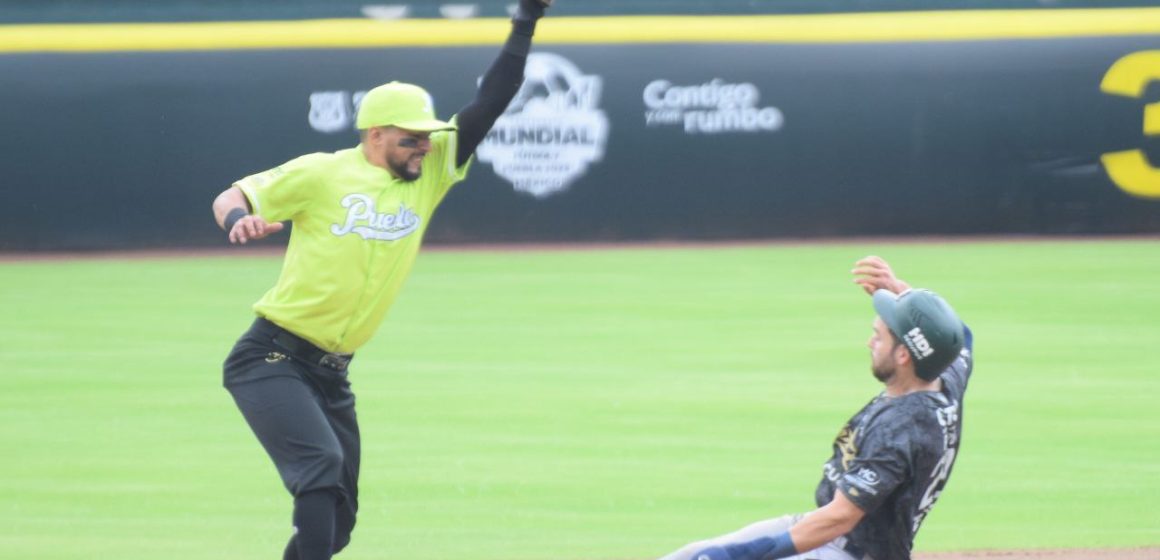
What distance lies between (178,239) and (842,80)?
21.0 ft

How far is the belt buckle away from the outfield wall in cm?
1063

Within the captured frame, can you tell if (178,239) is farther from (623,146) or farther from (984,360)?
(984,360)

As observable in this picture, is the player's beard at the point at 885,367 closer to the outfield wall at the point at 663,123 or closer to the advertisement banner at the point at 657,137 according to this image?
the advertisement banner at the point at 657,137

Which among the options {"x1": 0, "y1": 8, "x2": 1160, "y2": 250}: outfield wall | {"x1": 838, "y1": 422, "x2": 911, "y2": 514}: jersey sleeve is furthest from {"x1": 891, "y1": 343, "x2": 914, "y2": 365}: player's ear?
{"x1": 0, "y1": 8, "x2": 1160, "y2": 250}: outfield wall

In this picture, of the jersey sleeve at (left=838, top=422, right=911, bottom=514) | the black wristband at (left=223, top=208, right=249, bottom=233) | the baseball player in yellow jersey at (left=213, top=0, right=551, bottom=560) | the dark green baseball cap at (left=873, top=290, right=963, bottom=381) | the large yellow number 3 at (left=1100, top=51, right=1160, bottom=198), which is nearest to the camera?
the jersey sleeve at (left=838, top=422, right=911, bottom=514)

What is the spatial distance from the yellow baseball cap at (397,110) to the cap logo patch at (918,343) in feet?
5.62

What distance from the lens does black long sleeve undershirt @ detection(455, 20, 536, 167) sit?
5809 mm

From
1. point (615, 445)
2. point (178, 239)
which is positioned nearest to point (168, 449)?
point (615, 445)

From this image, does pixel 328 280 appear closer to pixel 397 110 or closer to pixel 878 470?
pixel 397 110

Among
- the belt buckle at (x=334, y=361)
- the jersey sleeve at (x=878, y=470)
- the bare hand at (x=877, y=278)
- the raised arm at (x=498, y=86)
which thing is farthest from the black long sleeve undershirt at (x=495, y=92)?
the jersey sleeve at (x=878, y=470)

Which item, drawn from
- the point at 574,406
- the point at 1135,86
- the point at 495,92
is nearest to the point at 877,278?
the point at 495,92

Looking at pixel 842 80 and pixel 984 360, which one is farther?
pixel 842 80

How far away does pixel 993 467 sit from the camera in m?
8.08

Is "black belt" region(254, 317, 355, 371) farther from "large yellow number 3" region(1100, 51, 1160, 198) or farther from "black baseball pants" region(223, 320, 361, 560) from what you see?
"large yellow number 3" region(1100, 51, 1160, 198)
